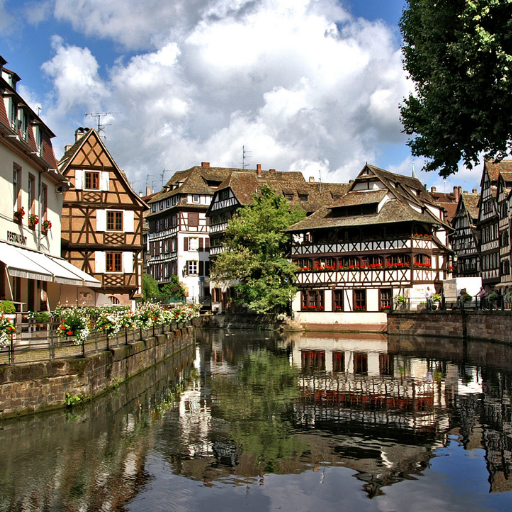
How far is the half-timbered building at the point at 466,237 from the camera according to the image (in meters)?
69.4

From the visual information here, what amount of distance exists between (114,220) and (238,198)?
25359mm

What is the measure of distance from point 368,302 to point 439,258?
23.0ft

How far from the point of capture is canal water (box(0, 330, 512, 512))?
9.55m

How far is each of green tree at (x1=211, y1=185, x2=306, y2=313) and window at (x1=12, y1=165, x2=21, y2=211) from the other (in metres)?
32.3

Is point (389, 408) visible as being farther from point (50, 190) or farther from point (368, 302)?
point (368, 302)

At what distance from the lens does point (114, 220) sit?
4041cm

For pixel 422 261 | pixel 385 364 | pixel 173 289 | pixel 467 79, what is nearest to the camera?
pixel 467 79

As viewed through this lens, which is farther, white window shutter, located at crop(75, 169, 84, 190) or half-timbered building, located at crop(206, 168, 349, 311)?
half-timbered building, located at crop(206, 168, 349, 311)

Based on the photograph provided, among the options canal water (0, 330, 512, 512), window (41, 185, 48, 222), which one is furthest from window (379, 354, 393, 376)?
window (41, 185, 48, 222)

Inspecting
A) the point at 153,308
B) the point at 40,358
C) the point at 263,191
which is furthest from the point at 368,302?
the point at 40,358

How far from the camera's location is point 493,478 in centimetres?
1050

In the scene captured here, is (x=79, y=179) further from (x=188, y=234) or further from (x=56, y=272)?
(x=188, y=234)

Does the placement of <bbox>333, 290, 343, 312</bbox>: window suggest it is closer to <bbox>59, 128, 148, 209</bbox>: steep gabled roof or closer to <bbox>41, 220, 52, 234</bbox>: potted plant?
<bbox>59, 128, 148, 209</bbox>: steep gabled roof

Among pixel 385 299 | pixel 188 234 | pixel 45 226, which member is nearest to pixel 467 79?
pixel 45 226
